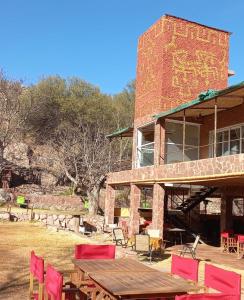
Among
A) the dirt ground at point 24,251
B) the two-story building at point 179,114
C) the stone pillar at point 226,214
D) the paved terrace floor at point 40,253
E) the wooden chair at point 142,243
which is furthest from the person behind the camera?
the two-story building at point 179,114

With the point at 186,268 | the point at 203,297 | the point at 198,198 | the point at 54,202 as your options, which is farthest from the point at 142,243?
the point at 54,202

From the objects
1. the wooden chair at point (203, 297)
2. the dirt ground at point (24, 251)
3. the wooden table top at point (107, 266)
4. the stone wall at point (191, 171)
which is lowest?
the dirt ground at point (24, 251)

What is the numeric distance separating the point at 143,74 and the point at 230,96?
21.0 feet

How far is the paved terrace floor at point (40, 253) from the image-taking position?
9.53 m

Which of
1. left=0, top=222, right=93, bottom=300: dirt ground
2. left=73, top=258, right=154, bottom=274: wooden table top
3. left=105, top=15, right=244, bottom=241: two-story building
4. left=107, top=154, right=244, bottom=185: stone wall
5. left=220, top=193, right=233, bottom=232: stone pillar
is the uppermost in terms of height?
left=105, top=15, right=244, bottom=241: two-story building

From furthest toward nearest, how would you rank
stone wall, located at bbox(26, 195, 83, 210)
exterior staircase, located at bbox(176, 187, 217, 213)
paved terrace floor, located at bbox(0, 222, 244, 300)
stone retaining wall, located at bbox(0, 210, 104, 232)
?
stone wall, located at bbox(26, 195, 83, 210)
stone retaining wall, located at bbox(0, 210, 104, 232)
exterior staircase, located at bbox(176, 187, 217, 213)
paved terrace floor, located at bbox(0, 222, 244, 300)

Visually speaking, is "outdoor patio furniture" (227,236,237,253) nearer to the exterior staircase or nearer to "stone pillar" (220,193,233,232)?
"stone pillar" (220,193,233,232)

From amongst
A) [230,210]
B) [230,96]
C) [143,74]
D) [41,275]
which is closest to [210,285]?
[41,275]

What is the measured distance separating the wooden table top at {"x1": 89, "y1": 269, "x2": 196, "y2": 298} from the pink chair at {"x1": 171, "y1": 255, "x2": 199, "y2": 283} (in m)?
0.43

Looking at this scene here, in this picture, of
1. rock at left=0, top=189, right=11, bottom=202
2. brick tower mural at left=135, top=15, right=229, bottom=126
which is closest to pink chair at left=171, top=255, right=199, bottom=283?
brick tower mural at left=135, top=15, right=229, bottom=126

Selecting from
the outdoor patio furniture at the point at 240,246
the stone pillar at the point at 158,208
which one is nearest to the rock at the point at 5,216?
the stone pillar at the point at 158,208

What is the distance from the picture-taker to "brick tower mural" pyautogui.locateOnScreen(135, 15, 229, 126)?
760 inches

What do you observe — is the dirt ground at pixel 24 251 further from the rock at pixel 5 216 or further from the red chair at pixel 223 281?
the red chair at pixel 223 281

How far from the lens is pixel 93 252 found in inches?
310
